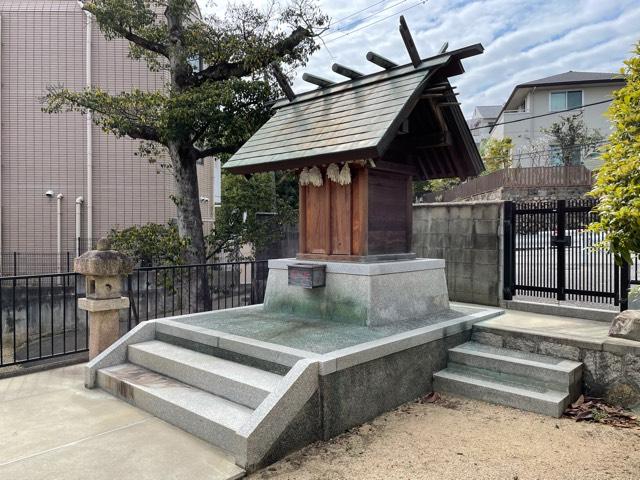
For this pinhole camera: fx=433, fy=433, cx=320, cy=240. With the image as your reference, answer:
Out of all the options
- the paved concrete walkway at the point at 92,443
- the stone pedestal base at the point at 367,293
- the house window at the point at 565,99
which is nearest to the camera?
the paved concrete walkway at the point at 92,443

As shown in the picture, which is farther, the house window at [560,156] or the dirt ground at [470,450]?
the house window at [560,156]

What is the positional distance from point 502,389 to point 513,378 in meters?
0.30

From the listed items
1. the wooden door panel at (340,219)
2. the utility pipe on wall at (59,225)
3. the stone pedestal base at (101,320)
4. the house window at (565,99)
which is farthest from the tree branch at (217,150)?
the house window at (565,99)

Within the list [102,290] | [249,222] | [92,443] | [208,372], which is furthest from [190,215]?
[92,443]

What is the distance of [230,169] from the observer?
20.6 feet

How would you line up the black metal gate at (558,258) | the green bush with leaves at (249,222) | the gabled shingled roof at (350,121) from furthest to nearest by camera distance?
the green bush with leaves at (249,222)
the black metal gate at (558,258)
the gabled shingled roof at (350,121)

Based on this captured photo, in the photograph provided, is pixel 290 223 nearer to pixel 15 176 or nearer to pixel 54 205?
pixel 54 205

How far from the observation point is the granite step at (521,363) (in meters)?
4.39

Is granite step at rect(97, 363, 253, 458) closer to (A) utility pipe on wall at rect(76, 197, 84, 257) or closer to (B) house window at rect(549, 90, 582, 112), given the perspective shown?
(A) utility pipe on wall at rect(76, 197, 84, 257)

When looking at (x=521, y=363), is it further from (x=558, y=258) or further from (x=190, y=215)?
(x=190, y=215)

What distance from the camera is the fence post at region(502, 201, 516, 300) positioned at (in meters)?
7.18

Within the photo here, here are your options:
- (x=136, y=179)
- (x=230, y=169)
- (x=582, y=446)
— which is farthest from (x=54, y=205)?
(x=582, y=446)

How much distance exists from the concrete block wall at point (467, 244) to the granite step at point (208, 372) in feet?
15.8

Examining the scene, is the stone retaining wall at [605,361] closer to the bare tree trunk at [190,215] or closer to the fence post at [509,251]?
the fence post at [509,251]
